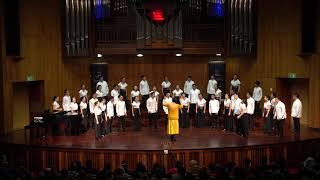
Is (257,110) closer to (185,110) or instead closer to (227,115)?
(227,115)

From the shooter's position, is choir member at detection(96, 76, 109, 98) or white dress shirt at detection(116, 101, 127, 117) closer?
white dress shirt at detection(116, 101, 127, 117)

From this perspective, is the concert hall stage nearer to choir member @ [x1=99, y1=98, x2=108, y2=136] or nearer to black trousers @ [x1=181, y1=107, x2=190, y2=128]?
choir member @ [x1=99, y1=98, x2=108, y2=136]

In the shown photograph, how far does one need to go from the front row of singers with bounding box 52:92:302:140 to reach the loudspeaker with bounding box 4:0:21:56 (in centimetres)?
285

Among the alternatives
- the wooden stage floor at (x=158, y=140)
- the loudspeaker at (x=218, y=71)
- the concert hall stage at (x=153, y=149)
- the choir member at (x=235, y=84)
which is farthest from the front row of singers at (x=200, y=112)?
the loudspeaker at (x=218, y=71)

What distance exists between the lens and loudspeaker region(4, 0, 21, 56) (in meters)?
17.5

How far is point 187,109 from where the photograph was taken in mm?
17359

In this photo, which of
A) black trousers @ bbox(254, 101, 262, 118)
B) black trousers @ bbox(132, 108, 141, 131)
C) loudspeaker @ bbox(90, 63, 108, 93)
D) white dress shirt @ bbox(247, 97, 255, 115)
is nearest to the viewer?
white dress shirt @ bbox(247, 97, 255, 115)

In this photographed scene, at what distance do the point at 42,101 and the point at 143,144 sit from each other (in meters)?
6.02

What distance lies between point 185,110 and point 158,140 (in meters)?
2.57

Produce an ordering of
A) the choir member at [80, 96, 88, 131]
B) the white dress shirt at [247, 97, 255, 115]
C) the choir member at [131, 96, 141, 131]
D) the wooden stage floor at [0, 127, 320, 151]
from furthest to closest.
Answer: the choir member at [131, 96, 141, 131] → the choir member at [80, 96, 88, 131] → the white dress shirt at [247, 97, 255, 115] → the wooden stage floor at [0, 127, 320, 151]

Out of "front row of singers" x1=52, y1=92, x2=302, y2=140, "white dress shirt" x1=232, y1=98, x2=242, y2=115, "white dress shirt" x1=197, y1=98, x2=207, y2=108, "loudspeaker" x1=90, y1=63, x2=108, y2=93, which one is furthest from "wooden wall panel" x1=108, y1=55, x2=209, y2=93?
"white dress shirt" x1=232, y1=98, x2=242, y2=115

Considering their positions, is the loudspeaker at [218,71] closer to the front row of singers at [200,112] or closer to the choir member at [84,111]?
the front row of singers at [200,112]

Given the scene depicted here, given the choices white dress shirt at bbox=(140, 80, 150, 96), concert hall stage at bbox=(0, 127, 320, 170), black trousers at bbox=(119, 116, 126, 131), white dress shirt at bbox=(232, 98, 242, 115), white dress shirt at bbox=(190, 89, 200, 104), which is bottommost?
concert hall stage at bbox=(0, 127, 320, 170)

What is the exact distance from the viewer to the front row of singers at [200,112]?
15.5 meters
